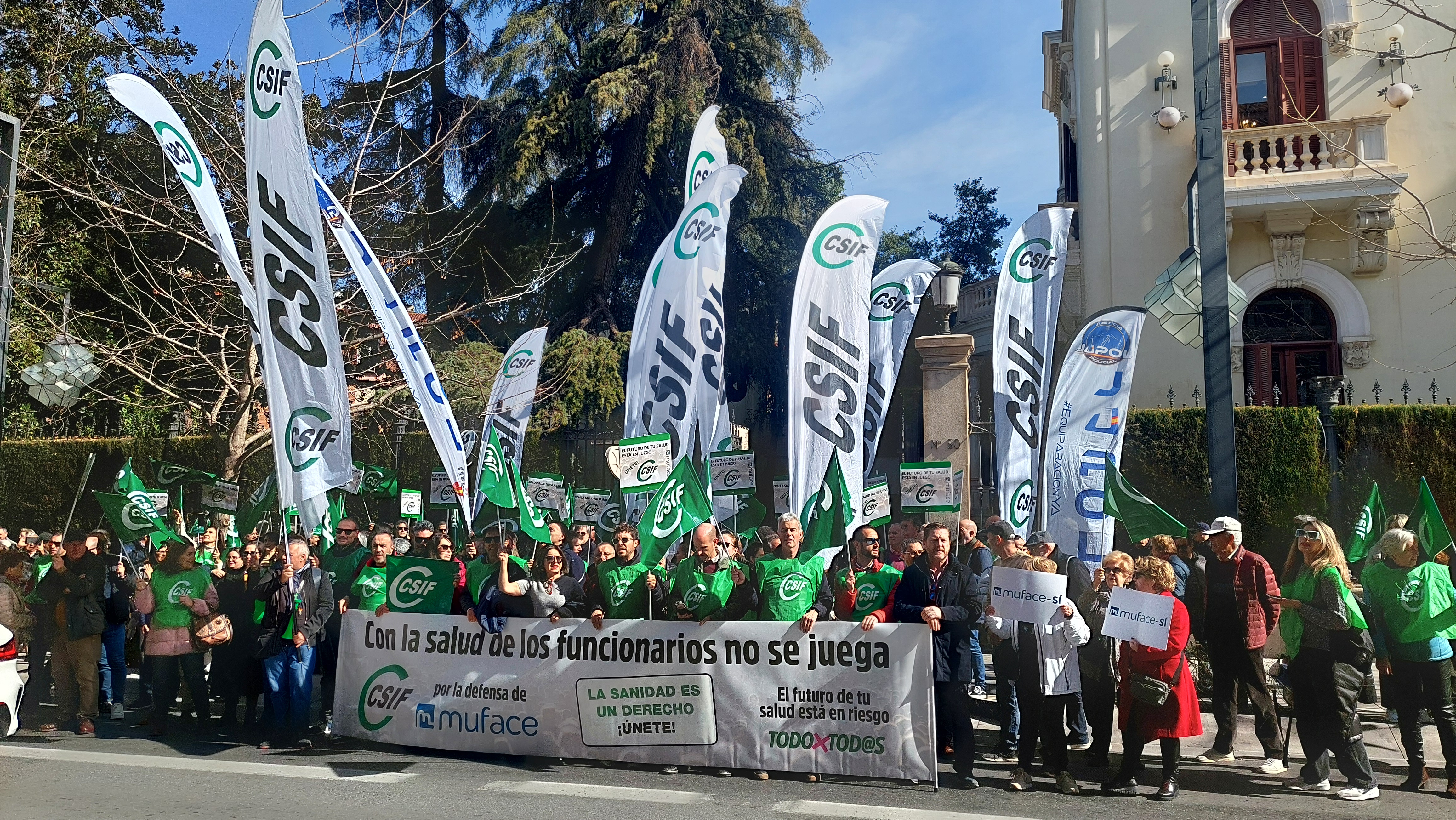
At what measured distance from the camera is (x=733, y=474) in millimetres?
12055

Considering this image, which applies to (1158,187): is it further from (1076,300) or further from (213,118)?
(213,118)

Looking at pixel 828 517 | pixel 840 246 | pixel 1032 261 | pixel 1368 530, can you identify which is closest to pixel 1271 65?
pixel 1032 261

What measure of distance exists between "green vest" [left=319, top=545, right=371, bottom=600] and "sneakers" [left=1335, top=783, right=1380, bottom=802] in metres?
7.20

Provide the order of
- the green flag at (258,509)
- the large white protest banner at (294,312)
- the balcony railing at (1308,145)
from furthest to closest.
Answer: the balcony railing at (1308,145) → the green flag at (258,509) → the large white protest banner at (294,312)

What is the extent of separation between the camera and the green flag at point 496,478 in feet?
38.3

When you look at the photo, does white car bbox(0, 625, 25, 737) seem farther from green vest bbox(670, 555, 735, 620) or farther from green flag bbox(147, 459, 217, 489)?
green flag bbox(147, 459, 217, 489)

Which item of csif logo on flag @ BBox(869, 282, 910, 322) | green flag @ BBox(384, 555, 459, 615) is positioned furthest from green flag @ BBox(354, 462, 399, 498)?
green flag @ BBox(384, 555, 459, 615)

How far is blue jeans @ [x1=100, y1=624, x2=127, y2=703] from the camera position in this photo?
9531 millimetres

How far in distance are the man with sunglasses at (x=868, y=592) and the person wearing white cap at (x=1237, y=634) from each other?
87.1 inches

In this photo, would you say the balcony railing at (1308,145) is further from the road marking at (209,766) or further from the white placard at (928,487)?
the road marking at (209,766)

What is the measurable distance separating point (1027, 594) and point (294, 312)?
18.3 ft

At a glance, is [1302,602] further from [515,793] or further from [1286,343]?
[1286,343]

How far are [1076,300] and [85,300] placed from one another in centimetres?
1979

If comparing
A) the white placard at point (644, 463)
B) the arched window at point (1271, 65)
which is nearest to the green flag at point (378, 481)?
the white placard at point (644, 463)
